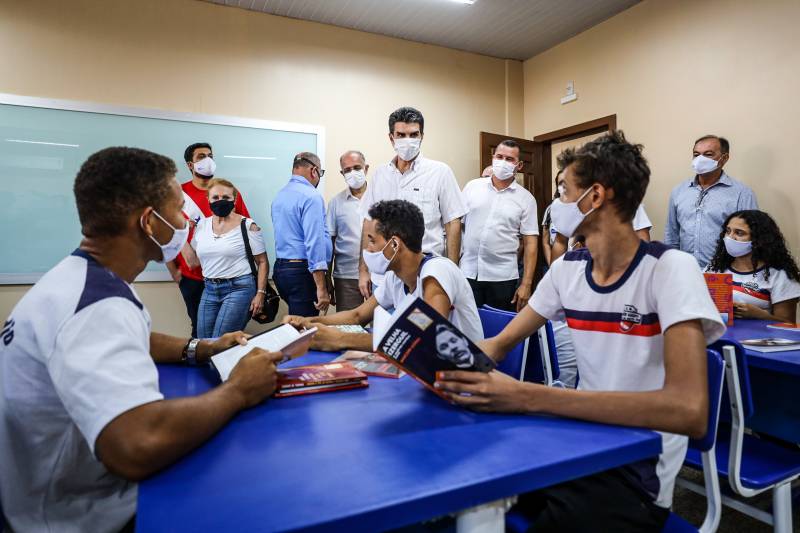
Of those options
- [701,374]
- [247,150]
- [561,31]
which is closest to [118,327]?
[701,374]

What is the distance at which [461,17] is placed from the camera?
454 centimetres

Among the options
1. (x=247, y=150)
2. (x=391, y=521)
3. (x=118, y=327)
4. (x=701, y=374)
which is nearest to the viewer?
(x=391, y=521)

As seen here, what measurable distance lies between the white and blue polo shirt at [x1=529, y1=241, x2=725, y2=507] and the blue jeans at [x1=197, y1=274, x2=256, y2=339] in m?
2.36

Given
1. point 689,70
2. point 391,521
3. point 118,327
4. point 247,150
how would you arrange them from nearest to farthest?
point 391,521
point 118,327
point 689,70
point 247,150

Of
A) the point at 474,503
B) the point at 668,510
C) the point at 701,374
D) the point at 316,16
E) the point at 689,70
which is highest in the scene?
the point at 316,16

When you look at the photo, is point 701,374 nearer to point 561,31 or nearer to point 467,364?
point 467,364

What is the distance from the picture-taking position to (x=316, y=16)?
4469 mm

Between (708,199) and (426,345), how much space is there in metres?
3.36

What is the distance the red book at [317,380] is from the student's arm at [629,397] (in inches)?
10.6

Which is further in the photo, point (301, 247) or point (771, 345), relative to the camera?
point (301, 247)

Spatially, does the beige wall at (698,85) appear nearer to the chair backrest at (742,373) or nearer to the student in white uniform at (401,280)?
the chair backrest at (742,373)

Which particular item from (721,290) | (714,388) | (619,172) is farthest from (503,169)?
(714,388)

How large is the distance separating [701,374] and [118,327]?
44.1 inches

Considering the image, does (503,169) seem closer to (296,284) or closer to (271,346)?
(296,284)
